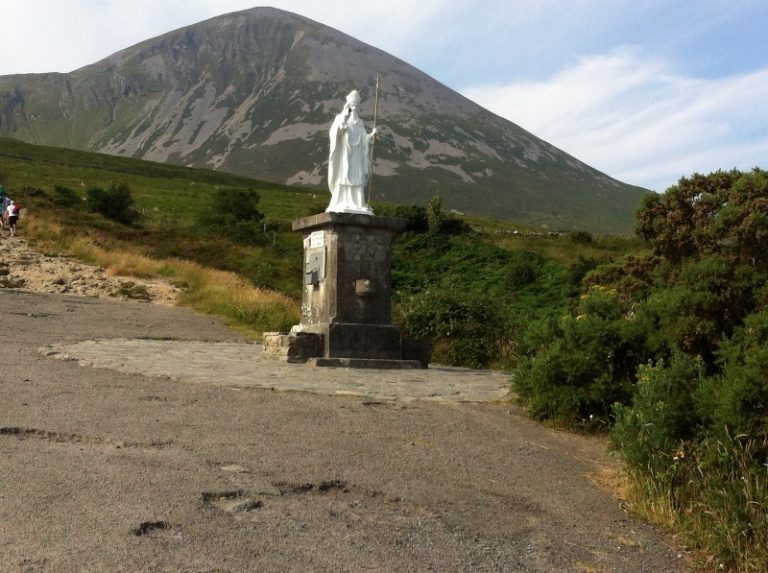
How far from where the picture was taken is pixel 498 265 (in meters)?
41.3

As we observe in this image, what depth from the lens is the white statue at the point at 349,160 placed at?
13070 mm

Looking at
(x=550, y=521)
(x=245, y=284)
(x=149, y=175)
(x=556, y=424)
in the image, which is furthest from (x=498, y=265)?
(x=149, y=175)

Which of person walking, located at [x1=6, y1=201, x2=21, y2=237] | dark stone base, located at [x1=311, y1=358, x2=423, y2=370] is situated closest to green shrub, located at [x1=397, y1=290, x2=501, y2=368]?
dark stone base, located at [x1=311, y1=358, x2=423, y2=370]

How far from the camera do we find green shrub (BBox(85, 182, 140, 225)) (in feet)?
138

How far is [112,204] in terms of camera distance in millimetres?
42969

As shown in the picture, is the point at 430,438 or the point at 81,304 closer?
the point at 430,438

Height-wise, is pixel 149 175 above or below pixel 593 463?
above

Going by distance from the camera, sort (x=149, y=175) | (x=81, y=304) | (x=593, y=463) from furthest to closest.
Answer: (x=149, y=175)
(x=81, y=304)
(x=593, y=463)

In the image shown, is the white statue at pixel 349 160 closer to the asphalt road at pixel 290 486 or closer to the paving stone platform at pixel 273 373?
the paving stone platform at pixel 273 373

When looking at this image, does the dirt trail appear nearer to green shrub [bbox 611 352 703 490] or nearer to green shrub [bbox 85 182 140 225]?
green shrub [bbox 611 352 703 490]

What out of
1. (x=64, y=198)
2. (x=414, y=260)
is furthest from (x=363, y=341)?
(x=64, y=198)

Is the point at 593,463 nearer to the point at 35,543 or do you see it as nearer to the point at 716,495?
the point at 716,495

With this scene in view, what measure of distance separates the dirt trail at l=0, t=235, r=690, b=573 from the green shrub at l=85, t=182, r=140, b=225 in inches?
1398

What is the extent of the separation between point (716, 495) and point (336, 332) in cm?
758
